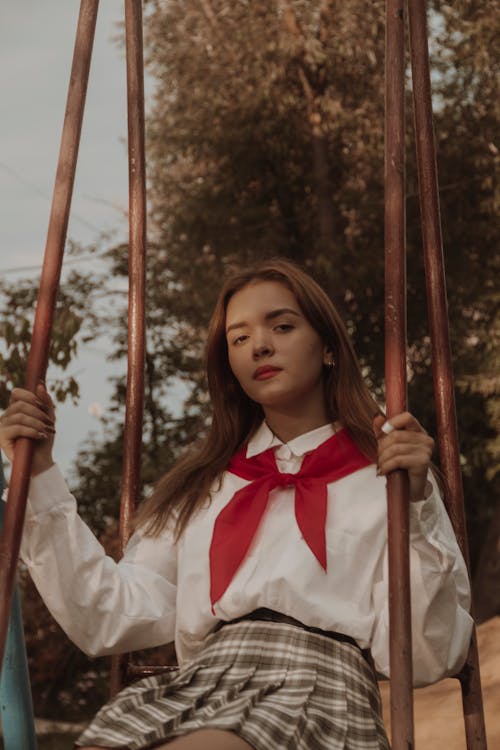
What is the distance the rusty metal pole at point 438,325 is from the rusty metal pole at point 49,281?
2.07 feet

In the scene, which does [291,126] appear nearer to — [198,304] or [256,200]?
[256,200]

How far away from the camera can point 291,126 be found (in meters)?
7.22

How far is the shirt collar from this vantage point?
2174 millimetres

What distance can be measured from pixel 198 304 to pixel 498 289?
6.24 ft

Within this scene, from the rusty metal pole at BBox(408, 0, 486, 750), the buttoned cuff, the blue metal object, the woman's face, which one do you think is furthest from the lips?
the blue metal object

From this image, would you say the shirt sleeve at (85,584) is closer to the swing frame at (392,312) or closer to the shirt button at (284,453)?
the swing frame at (392,312)

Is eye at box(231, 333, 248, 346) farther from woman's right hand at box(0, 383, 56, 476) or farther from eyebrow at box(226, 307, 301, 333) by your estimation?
woman's right hand at box(0, 383, 56, 476)

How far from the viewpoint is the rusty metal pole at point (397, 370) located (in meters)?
1.62

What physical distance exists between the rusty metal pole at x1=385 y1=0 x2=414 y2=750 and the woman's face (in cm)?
35

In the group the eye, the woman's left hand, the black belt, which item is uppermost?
the eye

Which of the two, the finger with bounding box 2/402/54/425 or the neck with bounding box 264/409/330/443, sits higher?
the neck with bounding box 264/409/330/443

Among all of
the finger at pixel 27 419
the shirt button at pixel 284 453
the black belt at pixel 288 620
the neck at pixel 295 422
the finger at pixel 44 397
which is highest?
the neck at pixel 295 422

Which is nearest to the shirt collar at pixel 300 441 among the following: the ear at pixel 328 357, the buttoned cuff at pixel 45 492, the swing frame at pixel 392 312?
the ear at pixel 328 357

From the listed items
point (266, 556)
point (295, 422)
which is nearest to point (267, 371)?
point (295, 422)
